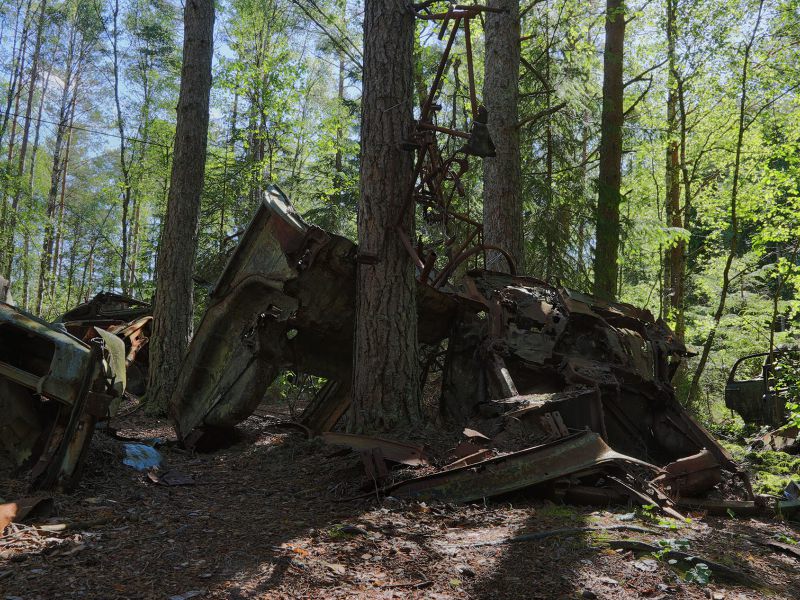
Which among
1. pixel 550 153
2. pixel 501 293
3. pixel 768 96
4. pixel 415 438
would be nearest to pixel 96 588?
pixel 415 438

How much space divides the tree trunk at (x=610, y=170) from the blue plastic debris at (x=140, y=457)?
837cm

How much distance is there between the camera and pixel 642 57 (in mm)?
19109

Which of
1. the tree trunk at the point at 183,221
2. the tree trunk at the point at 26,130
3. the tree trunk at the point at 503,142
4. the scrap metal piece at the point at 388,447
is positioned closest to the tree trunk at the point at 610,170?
the tree trunk at the point at 503,142

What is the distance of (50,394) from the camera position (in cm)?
388

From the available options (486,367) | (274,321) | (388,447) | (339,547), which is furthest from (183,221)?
(339,547)

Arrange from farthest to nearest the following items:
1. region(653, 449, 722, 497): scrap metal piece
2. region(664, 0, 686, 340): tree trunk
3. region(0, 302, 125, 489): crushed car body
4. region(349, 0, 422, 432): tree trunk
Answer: region(664, 0, 686, 340): tree trunk → region(349, 0, 422, 432): tree trunk → region(653, 449, 722, 497): scrap metal piece → region(0, 302, 125, 489): crushed car body

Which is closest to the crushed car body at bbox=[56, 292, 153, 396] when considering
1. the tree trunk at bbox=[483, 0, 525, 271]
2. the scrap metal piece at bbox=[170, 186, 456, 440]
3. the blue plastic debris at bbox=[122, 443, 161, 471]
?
the scrap metal piece at bbox=[170, 186, 456, 440]

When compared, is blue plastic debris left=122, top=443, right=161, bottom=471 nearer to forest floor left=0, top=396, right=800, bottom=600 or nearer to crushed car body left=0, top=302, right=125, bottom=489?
forest floor left=0, top=396, right=800, bottom=600

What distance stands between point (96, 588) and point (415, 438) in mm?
2898

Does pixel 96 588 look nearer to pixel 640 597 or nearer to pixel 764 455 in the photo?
pixel 640 597

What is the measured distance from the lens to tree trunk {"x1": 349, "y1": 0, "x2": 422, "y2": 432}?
5.54 metres

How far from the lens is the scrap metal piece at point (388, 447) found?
4520 millimetres

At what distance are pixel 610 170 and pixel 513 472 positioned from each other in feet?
30.4

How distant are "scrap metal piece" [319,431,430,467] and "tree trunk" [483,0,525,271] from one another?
17.4 feet
